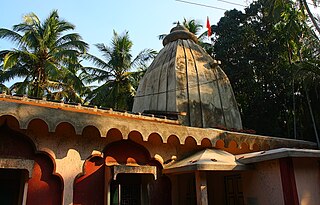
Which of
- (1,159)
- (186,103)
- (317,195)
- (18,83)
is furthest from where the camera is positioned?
(18,83)

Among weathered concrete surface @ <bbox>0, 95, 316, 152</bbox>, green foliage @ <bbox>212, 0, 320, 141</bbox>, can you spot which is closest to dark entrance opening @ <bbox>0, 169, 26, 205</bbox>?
weathered concrete surface @ <bbox>0, 95, 316, 152</bbox>

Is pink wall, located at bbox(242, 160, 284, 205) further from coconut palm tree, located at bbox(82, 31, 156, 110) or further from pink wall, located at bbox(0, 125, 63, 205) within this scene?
coconut palm tree, located at bbox(82, 31, 156, 110)

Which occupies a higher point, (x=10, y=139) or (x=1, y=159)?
(x=10, y=139)

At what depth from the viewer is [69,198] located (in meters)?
6.77

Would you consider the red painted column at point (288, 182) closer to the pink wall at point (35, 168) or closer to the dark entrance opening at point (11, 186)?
the pink wall at point (35, 168)

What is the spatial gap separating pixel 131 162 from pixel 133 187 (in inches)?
30.9

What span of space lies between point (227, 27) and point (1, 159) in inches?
633

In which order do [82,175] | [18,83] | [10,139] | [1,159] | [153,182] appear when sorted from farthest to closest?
1. [18,83]
2. [153,182]
3. [82,175]
4. [10,139]
5. [1,159]

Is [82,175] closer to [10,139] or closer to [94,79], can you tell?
[10,139]

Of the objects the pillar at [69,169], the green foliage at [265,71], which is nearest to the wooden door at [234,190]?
the pillar at [69,169]

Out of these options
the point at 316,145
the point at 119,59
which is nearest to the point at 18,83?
the point at 119,59

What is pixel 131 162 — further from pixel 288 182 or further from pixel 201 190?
pixel 288 182

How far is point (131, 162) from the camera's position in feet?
26.2

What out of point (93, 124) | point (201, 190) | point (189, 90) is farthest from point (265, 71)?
point (93, 124)
